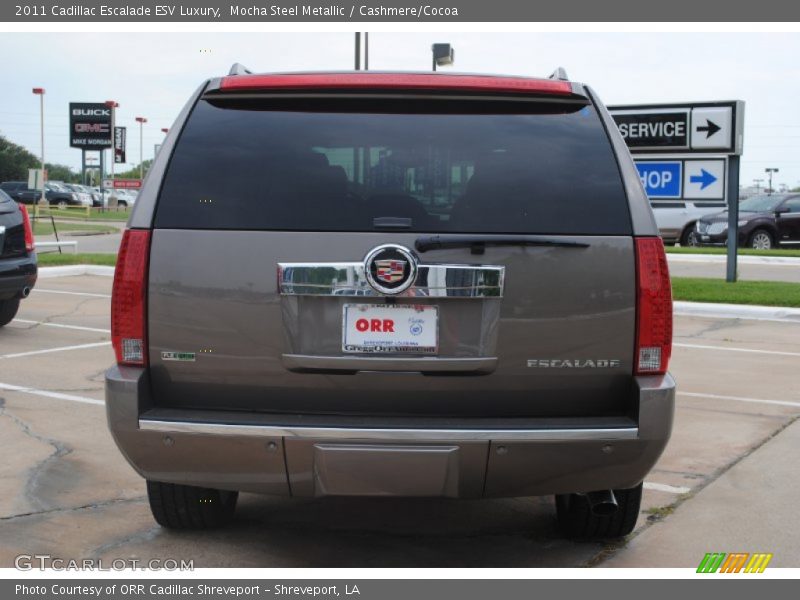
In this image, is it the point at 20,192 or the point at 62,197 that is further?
the point at 62,197

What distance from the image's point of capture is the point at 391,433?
140 inches

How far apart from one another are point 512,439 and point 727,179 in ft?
45.6

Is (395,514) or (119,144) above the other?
(119,144)

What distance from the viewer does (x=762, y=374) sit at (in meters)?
8.89

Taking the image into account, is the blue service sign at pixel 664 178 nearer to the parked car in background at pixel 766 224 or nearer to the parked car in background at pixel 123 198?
the parked car in background at pixel 766 224

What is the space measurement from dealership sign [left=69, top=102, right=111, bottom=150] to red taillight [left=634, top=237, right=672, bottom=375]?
64.6 metres

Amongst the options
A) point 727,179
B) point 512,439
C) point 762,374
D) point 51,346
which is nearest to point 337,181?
point 512,439

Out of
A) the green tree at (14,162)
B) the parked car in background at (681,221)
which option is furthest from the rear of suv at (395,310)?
the green tree at (14,162)

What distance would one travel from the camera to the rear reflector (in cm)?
384

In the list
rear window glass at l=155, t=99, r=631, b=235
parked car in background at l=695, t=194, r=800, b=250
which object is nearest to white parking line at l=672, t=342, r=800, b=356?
rear window glass at l=155, t=99, r=631, b=235

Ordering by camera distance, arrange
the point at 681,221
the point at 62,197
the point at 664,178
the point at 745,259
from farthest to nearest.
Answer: the point at 62,197
the point at 681,221
the point at 745,259
the point at 664,178

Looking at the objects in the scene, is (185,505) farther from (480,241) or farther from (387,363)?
(480,241)

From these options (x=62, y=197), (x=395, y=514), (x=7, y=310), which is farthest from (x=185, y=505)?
(x=62, y=197)

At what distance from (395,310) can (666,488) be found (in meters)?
2.44
